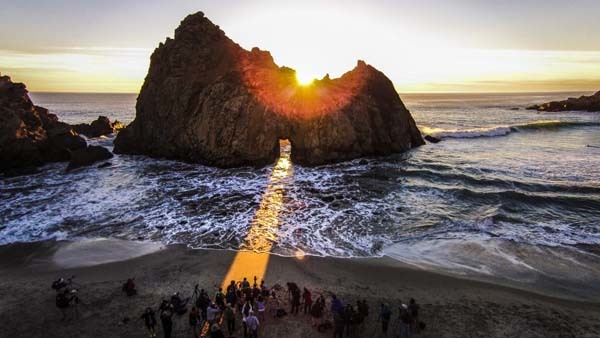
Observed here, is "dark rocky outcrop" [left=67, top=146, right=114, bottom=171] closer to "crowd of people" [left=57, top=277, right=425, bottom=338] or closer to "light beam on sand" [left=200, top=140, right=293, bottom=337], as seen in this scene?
"light beam on sand" [left=200, top=140, right=293, bottom=337]

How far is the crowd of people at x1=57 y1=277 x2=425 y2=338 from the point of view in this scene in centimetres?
1506

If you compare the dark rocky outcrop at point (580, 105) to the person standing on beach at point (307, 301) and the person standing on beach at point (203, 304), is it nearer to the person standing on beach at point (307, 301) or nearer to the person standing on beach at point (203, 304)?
the person standing on beach at point (307, 301)

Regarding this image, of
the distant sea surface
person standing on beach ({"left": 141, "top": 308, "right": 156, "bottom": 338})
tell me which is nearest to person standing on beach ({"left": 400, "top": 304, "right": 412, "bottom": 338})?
the distant sea surface

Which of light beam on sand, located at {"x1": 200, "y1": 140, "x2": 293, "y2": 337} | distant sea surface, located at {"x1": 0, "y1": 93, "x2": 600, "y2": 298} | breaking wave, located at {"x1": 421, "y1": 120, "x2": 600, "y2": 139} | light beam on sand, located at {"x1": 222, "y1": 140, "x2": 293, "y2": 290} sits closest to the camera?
light beam on sand, located at {"x1": 200, "y1": 140, "x2": 293, "y2": 337}

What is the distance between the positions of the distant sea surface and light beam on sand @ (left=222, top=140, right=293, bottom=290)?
17.4 inches

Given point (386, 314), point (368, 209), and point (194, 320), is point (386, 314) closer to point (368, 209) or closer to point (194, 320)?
point (194, 320)

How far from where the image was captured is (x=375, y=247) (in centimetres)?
2402

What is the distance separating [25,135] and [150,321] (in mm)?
40618

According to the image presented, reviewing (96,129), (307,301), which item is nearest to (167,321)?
(307,301)

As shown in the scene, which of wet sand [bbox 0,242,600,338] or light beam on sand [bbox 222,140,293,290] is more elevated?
light beam on sand [bbox 222,140,293,290]

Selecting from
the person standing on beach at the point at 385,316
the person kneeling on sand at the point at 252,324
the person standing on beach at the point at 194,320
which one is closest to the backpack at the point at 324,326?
the person standing on beach at the point at 385,316

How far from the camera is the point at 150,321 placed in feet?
51.2

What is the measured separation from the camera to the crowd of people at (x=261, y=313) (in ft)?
49.4

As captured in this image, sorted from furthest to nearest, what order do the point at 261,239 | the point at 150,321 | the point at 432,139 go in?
the point at 432,139 → the point at 261,239 → the point at 150,321
